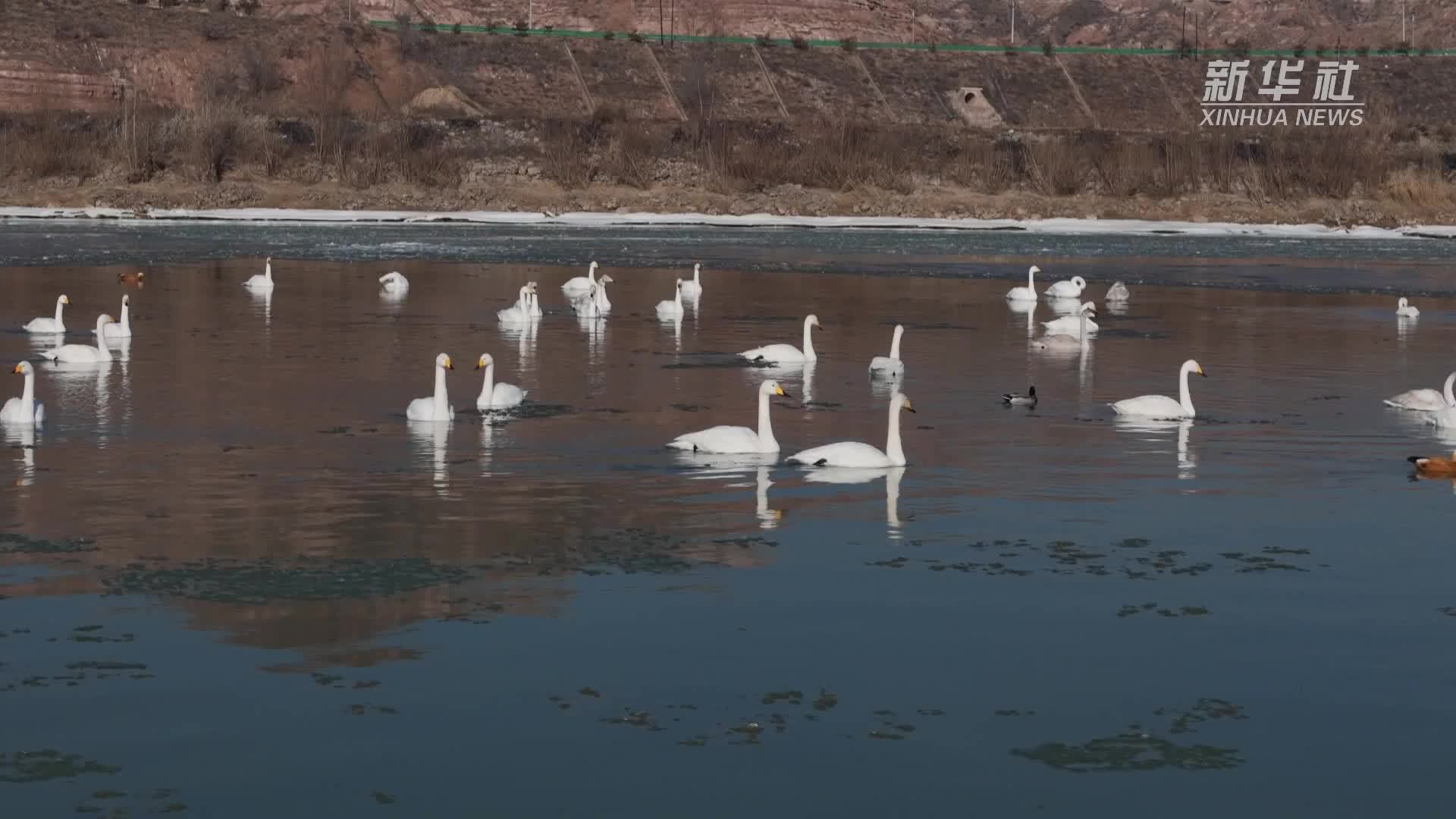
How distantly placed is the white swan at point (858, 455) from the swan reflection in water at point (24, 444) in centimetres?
641

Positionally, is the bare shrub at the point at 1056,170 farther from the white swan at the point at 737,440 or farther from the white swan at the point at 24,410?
the white swan at the point at 24,410

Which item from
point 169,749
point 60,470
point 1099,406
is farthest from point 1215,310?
point 169,749

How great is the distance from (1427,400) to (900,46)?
95.0 meters

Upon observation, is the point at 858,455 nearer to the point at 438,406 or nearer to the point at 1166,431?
the point at 1166,431

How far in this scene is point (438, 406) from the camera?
19734 millimetres

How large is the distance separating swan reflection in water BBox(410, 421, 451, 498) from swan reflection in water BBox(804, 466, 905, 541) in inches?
120

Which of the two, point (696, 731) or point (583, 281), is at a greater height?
point (583, 281)

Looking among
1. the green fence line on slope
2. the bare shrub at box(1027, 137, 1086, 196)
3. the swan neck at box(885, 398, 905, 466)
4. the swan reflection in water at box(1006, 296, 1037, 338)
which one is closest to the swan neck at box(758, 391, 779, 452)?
the swan neck at box(885, 398, 905, 466)

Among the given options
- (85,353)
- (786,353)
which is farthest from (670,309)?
(85,353)

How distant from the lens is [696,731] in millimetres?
9844

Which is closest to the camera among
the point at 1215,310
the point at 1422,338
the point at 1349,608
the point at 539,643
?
the point at 539,643

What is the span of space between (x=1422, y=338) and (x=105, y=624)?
79.7 ft

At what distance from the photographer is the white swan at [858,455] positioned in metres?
17.1

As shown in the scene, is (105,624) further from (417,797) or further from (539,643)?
(417,797)
